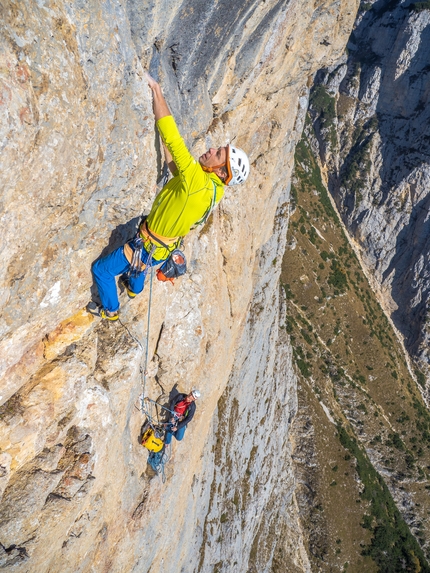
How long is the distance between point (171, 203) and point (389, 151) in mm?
81154

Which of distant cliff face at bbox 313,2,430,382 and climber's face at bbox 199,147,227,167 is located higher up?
distant cliff face at bbox 313,2,430,382

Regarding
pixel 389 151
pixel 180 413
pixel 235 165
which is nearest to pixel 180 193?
pixel 235 165

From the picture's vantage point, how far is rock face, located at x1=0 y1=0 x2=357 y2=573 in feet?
17.1

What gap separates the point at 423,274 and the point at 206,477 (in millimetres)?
67041

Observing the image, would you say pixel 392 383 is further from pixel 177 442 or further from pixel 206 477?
pixel 177 442

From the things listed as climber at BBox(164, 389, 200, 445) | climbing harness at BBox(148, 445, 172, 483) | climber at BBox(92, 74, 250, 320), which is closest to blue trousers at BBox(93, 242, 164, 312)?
climber at BBox(92, 74, 250, 320)

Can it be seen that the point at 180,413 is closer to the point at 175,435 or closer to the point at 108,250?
the point at 175,435

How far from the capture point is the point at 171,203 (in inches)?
272

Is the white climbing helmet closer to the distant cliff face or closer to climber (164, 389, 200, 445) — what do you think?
climber (164, 389, 200, 445)

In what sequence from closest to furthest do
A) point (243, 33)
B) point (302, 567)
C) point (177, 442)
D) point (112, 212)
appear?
point (112, 212)
point (243, 33)
point (177, 442)
point (302, 567)

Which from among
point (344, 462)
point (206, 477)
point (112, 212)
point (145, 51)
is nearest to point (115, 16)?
point (145, 51)

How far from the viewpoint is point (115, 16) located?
228 inches

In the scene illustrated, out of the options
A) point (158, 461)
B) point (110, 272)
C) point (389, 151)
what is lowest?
point (158, 461)

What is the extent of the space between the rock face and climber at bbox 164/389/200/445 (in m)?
0.59
